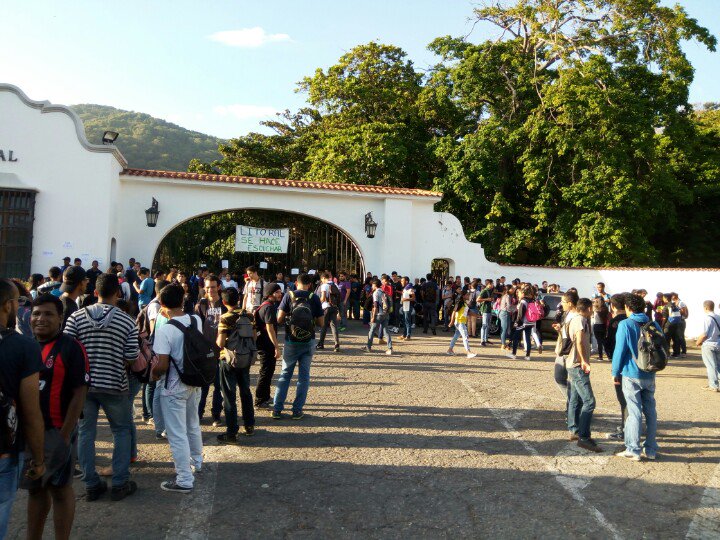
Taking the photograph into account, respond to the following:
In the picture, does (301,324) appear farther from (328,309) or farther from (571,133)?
(571,133)

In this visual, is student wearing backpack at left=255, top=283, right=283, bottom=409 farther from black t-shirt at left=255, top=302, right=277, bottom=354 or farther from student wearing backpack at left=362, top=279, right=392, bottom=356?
student wearing backpack at left=362, top=279, right=392, bottom=356

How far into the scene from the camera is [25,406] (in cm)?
284

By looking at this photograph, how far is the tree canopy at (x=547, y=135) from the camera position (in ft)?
71.9

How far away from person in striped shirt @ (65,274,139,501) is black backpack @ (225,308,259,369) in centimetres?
135

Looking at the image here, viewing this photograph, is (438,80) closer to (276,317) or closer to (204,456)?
(276,317)

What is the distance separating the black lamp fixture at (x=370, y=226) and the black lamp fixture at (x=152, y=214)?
6.54m

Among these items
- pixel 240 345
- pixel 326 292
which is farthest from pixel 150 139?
pixel 240 345

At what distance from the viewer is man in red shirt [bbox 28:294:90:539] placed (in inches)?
130

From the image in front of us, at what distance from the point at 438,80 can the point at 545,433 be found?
22.1 metres

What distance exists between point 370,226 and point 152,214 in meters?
6.76

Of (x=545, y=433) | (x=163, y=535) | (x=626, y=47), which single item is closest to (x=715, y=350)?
(x=545, y=433)

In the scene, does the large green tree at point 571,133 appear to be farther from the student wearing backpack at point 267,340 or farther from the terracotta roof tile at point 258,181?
the student wearing backpack at point 267,340

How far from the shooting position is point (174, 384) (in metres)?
4.63

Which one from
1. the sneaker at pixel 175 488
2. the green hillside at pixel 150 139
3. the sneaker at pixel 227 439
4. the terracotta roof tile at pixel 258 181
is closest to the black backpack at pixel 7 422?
the sneaker at pixel 175 488
